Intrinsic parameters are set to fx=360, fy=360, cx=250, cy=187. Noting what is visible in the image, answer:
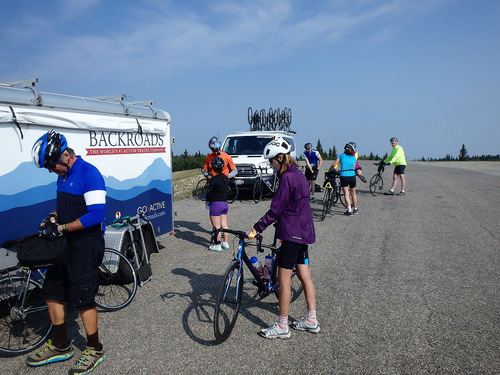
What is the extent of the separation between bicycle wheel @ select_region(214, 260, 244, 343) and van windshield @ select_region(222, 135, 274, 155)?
32.3 feet

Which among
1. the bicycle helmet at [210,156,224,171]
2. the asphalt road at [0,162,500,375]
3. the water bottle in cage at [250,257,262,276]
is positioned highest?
the bicycle helmet at [210,156,224,171]

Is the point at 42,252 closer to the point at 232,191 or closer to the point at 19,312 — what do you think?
the point at 19,312

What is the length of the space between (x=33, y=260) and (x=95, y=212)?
0.68 m

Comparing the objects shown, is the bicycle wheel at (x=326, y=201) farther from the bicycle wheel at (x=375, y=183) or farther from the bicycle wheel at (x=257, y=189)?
the bicycle wheel at (x=375, y=183)

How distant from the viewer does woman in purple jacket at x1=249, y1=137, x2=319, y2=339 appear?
358 centimetres

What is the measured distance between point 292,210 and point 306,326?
4.16 ft

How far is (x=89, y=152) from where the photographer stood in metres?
5.07

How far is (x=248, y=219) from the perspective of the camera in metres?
9.59

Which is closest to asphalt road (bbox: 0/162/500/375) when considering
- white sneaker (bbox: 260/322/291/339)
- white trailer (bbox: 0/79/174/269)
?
white sneaker (bbox: 260/322/291/339)

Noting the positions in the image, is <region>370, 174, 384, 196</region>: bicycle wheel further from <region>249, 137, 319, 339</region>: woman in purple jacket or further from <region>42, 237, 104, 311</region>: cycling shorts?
<region>42, 237, 104, 311</region>: cycling shorts

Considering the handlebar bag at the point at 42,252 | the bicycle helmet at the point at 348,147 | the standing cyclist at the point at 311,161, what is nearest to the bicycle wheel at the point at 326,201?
the bicycle helmet at the point at 348,147

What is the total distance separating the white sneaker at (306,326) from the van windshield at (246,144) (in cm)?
996

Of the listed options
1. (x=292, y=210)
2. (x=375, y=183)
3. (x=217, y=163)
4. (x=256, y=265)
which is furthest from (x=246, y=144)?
(x=292, y=210)

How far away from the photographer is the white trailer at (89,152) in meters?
3.96
